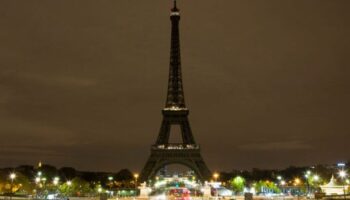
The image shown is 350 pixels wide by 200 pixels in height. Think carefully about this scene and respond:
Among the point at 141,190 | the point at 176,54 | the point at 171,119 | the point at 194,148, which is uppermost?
the point at 176,54

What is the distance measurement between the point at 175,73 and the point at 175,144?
1754 centimetres

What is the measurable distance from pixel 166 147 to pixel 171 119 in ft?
22.2

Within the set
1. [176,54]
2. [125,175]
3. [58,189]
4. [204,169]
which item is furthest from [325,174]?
[125,175]

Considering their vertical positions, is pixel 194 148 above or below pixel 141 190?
above

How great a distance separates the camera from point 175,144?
109312mm

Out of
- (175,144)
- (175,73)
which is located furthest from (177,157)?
(175,73)

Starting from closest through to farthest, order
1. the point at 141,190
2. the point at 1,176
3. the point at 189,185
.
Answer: the point at 1,176, the point at 141,190, the point at 189,185

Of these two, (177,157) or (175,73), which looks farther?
(175,73)

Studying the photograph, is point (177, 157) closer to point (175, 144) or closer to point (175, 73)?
point (175, 144)

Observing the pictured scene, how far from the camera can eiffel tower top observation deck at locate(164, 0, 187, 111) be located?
113125 millimetres

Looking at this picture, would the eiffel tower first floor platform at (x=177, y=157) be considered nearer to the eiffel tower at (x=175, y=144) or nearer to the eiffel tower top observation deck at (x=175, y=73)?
the eiffel tower at (x=175, y=144)

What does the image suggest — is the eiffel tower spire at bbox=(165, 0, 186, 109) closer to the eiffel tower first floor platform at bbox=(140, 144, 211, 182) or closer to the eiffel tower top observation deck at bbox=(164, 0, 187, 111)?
the eiffel tower top observation deck at bbox=(164, 0, 187, 111)

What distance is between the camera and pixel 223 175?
174 m

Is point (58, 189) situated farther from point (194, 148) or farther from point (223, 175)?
point (223, 175)
